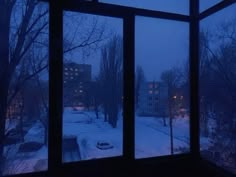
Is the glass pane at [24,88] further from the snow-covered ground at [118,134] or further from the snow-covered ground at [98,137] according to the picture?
the snow-covered ground at [118,134]

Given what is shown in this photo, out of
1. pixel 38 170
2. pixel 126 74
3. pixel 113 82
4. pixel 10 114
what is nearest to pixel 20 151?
pixel 38 170

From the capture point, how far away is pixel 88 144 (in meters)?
2.40

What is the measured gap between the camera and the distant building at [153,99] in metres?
2.57

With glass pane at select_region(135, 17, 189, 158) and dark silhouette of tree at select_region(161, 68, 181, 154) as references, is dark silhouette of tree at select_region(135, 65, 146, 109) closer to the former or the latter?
glass pane at select_region(135, 17, 189, 158)

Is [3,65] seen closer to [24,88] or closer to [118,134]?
[24,88]

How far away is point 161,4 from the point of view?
2641 millimetres

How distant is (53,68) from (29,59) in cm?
29

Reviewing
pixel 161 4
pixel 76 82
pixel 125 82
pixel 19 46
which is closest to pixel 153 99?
pixel 125 82

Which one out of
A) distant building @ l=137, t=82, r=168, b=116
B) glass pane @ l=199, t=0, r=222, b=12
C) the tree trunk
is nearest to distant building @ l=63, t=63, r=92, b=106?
the tree trunk

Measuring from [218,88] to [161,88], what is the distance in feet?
2.33

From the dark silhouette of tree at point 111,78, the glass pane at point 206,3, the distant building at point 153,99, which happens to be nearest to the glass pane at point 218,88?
the glass pane at point 206,3

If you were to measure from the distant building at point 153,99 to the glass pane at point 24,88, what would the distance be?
115 centimetres

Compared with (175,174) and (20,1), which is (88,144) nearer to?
(175,174)

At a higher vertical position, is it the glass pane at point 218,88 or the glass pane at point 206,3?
the glass pane at point 206,3
